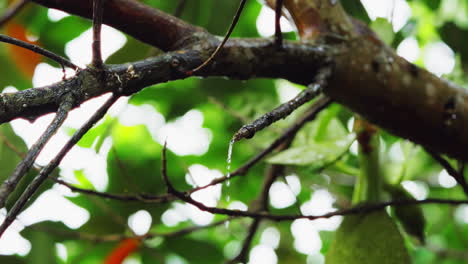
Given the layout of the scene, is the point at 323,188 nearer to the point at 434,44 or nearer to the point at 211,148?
the point at 211,148

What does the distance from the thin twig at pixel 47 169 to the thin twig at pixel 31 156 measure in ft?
0.08

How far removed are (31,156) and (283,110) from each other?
23cm

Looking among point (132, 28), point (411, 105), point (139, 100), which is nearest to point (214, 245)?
point (139, 100)

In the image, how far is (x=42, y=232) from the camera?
4.08 feet

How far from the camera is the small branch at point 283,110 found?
1.43 feet

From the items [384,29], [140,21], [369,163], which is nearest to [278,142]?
[369,163]

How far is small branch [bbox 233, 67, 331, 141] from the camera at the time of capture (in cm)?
44

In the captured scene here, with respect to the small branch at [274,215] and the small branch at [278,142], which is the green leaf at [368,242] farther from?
the small branch at [278,142]

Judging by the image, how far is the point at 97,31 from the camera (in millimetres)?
500

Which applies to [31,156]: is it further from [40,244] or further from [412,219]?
[40,244]

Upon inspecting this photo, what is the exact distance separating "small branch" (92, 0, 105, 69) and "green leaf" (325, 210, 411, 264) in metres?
0.55

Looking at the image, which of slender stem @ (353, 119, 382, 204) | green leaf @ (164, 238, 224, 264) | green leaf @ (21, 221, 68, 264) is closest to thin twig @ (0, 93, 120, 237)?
slender stem @ (353, 119, 382, 204)

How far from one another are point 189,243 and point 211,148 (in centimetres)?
28

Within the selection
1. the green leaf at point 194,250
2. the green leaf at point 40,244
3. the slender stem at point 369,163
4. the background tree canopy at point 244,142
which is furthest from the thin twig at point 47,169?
the green leaf at point 194,250
